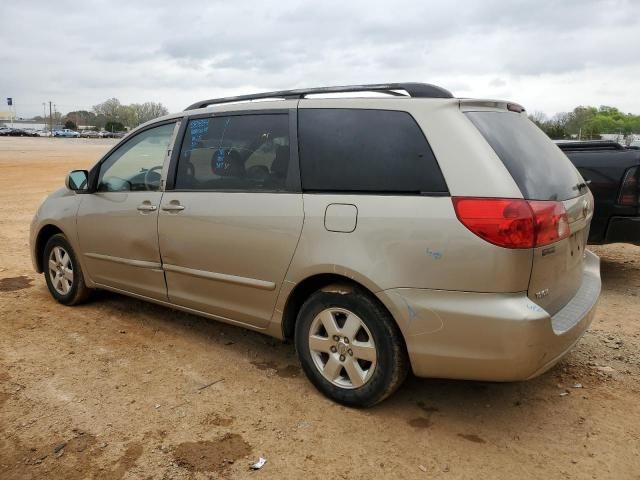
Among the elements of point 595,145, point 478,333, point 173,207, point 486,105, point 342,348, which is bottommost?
point 342,348

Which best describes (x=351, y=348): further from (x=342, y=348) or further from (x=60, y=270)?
(x=60, y=270)

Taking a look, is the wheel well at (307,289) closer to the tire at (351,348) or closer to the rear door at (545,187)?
the tire at (351,348)

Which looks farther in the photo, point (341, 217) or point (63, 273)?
point (63, 273)

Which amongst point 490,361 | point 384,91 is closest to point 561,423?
point 490,361

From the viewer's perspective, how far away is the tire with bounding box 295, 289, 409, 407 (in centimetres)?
300

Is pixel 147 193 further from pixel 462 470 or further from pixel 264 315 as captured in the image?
pixel 462 470

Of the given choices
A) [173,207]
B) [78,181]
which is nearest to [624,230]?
[173,207]

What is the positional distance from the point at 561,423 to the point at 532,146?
1518 mm

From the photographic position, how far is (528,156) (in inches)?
120

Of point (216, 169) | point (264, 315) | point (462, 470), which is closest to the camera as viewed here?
point (462, 470)

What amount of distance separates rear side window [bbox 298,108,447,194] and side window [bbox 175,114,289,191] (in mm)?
180

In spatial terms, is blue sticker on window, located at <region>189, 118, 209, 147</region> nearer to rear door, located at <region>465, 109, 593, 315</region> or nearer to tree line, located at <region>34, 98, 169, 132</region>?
rear door, located at <region>465, 109, 593, 315</region>

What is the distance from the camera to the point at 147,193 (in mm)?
4195

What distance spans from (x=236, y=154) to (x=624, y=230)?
370 centimetres
